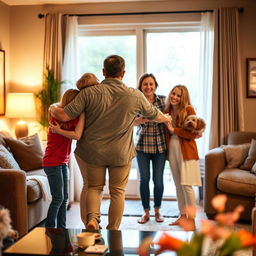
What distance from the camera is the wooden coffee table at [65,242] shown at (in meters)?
2.32

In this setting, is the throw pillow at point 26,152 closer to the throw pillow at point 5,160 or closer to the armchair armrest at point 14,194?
the throw pillow at point 5,160

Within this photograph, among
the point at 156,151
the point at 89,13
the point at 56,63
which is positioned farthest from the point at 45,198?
the point at 89,13

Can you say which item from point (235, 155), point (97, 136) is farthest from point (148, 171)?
point (97, 136)

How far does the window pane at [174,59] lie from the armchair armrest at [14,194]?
2.52 metres

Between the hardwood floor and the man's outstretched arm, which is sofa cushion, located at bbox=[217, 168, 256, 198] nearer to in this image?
the hardwood floor

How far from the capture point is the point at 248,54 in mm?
5348

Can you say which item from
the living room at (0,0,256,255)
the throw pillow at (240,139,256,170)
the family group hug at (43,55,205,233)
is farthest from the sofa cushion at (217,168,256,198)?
the family group hug at (43,55,205,233)

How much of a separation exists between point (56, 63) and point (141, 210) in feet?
6.97

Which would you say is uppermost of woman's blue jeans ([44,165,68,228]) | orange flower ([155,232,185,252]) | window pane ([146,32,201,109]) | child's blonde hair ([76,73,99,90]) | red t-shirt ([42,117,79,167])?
window pane ([146,32,201,109])

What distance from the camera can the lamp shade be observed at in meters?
5.28

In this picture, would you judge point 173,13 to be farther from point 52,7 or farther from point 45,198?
point 45,198

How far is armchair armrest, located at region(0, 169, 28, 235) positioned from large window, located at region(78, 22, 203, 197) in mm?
2226

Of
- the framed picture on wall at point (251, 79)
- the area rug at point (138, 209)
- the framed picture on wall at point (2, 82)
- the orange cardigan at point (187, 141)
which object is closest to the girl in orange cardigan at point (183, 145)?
the orange cardigan at point (187, 141)

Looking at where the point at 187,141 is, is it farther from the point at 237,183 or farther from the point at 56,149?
the point at 56,149
